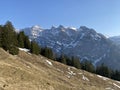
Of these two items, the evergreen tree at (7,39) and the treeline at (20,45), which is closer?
the evergreen tree at (7,39)

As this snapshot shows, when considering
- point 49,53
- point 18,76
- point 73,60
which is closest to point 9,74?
point 18,76

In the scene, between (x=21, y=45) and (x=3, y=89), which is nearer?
(x=3, y=89)

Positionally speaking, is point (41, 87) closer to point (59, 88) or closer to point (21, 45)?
point (59, 88)

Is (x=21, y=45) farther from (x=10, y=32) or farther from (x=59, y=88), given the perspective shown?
(x=59, y=88)

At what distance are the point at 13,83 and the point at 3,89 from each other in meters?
3.89

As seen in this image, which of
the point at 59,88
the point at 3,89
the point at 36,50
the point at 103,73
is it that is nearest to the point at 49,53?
the point at 36,50

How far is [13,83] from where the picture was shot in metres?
36.4

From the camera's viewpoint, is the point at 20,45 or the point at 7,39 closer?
the point at 7,39

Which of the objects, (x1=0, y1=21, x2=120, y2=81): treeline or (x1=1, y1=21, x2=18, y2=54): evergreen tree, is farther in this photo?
(x1=0, y1=21, x2=120, y2=81): treeline

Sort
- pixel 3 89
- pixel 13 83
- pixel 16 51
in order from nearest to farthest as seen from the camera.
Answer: pixel 3 89
pixel 13 83
pixel 16 51

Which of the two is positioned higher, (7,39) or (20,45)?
(7,39)

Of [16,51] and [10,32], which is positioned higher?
[10,32]

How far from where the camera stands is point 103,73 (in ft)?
425

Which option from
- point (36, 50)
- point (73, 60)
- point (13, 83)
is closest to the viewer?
point (13, 83)
